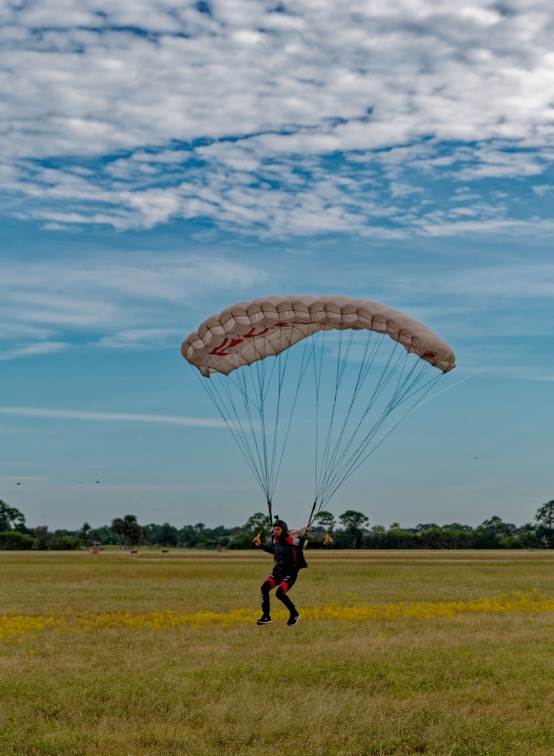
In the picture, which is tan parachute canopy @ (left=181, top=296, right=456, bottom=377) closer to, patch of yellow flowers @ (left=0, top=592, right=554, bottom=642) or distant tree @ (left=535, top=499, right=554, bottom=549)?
patch of yellow flowers @ (left=0, top=592, right=554, bottom=642)

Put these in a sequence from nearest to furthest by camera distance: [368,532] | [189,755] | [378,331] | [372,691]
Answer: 1. [189,755]
2. [372,691]
3. [378,331]
4. [368,532]

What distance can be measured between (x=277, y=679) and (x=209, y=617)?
9264mm

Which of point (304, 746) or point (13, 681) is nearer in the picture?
point (304, 746)

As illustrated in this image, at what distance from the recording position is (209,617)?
25.0 m

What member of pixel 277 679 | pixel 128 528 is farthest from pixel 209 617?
pixel 128 528

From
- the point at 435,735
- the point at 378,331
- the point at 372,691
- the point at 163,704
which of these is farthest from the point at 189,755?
the point at 378,331

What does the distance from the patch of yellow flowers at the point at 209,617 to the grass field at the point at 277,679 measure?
0.23 ft

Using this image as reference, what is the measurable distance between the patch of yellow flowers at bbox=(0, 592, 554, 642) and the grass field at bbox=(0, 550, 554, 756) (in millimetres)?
70

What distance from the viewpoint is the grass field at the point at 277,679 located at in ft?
40.7

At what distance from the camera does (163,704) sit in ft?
46.2

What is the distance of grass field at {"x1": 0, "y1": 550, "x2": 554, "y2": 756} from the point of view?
1240 centimetres

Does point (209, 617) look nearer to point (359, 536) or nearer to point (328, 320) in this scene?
point (328, 320)

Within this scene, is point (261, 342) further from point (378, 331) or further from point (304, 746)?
point (304, 746)

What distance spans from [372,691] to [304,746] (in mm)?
3505
